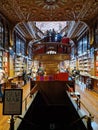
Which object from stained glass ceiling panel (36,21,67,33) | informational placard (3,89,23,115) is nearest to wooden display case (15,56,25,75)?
informational placard (3,89,23,115)

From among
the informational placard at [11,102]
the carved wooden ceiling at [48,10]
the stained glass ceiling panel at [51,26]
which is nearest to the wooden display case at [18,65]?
the carved wooden ceiling at [48,10]

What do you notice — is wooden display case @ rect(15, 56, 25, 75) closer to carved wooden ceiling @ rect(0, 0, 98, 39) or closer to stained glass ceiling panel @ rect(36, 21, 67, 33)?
carved wooden ceiling @ rect(0, 0, 98, 39)

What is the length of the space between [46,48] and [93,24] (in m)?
14.0

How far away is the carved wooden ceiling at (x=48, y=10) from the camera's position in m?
8.85

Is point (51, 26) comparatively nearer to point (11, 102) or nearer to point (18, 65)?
point (18, 65)

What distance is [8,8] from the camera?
31.6 ft

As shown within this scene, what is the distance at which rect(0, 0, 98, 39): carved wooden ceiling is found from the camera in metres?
8.85

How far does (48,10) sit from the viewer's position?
10086mm

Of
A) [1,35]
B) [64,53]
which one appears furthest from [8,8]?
[64,53]

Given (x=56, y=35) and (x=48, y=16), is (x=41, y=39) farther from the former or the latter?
(x=48, y=16)

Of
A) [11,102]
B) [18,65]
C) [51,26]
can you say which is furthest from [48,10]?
[51,26]

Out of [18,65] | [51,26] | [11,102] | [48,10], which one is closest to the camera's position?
[11,102]

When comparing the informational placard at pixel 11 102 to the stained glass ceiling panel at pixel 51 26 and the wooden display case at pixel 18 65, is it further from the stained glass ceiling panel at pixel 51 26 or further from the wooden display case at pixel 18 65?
the stained glass ceiling panel at pixel 51 26

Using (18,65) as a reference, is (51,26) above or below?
above
